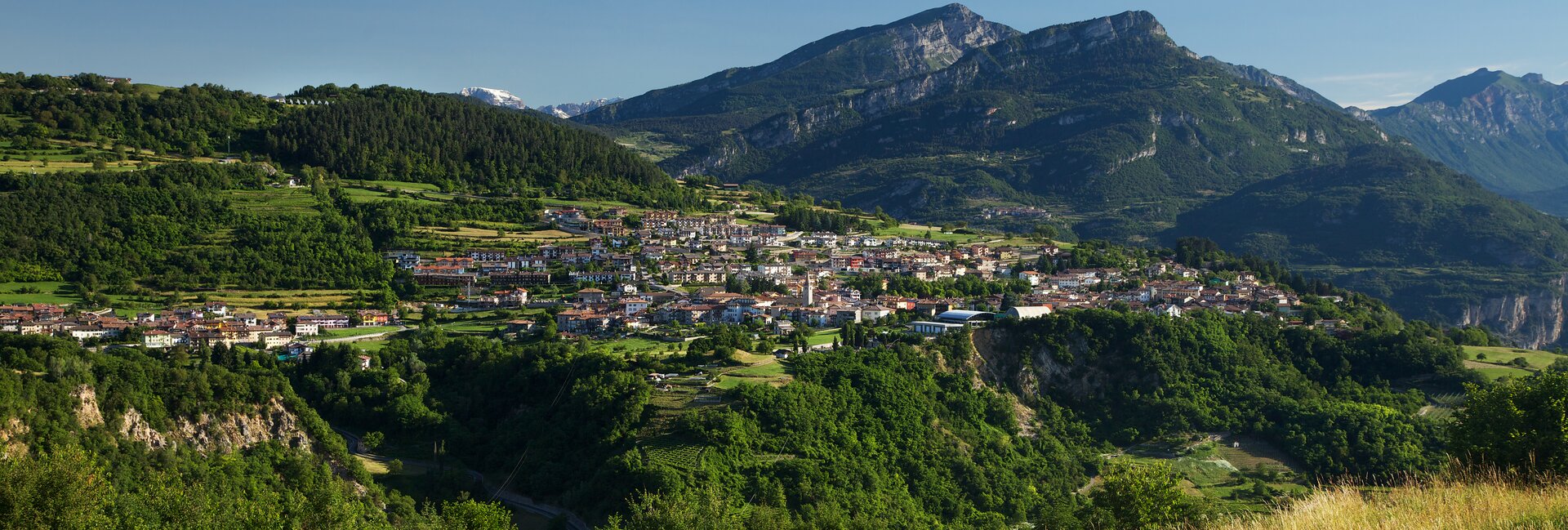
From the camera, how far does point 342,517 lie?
78.8ft

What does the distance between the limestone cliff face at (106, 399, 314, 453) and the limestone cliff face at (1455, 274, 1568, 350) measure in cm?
8481

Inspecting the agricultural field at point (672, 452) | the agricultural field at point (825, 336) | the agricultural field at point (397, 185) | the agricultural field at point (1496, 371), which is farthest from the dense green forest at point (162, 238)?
the agricultural field at point (1496, 371)

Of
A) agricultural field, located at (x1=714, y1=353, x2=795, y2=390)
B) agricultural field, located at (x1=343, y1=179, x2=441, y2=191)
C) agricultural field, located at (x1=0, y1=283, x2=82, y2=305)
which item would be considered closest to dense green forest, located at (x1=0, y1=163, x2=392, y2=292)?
agricultural field, located at (x1=0, y1=283, x2=82, y2=305)

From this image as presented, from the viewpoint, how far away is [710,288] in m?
61.6

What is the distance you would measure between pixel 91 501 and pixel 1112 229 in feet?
361

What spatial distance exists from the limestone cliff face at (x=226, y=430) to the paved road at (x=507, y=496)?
1.97 metres

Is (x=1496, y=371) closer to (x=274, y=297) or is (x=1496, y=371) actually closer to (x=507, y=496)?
(x=507, y=496)

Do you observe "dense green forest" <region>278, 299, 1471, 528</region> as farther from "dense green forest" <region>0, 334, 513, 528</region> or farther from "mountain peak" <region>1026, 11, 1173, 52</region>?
"mountain peak" <region>1026, 11, 1173, 52</region>

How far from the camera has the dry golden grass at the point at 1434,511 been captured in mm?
10938

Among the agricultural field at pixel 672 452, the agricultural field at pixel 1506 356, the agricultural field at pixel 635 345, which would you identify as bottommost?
the agricultural field at pixel 1506 356

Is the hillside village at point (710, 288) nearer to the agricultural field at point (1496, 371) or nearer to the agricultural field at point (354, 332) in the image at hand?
the agricultural field at point (354, 332)

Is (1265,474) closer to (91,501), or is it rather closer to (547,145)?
(91,501)

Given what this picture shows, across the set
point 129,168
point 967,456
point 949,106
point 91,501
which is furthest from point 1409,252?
point 91,501

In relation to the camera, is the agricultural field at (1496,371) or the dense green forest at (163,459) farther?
the agricultural field at (1496,371)
